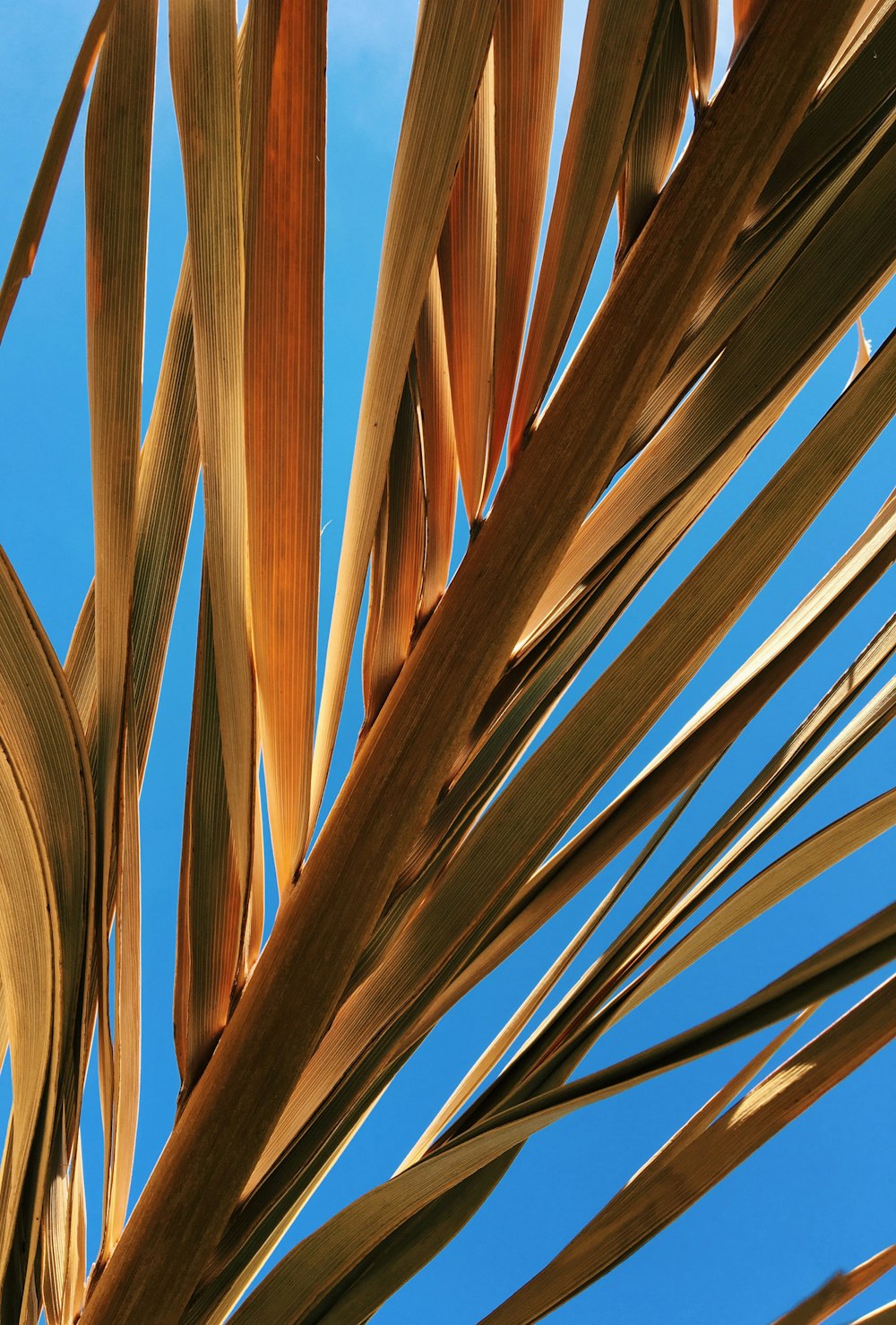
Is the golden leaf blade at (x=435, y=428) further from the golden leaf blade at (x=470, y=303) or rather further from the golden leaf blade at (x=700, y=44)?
the golden leaf blade at (x=700, y=44)

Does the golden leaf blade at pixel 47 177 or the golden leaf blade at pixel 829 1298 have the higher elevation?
the golden leaf blade at pixel 47 177

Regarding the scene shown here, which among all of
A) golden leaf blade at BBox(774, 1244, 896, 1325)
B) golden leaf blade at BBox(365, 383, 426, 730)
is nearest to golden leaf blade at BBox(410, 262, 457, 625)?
golden leaf blade at BBox(365, 383, 426, 730)

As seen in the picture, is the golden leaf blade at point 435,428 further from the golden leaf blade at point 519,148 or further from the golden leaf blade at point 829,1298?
the golden leaf blade at point 829,1298

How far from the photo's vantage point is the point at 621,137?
0.27 m

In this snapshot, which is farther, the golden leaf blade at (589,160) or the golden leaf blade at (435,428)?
the golden leaf blade at (435,428)

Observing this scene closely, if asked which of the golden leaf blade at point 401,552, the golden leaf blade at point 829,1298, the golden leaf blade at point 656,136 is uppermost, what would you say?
the golden leaf blade at point 656,136

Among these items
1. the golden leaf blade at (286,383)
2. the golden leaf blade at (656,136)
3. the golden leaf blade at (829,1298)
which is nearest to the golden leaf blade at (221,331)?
the golden leaf blade at (286,383)

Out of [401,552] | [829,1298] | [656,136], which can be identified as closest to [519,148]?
[656,136]

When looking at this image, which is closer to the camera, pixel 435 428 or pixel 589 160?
pixel 589 160

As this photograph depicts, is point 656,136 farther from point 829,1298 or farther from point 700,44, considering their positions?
point 829,1298

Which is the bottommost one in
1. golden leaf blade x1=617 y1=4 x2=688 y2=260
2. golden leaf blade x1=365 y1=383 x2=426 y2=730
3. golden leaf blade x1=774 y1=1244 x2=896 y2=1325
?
golden leaf blade x1=774 y1=1244 x2=896 y2=1325

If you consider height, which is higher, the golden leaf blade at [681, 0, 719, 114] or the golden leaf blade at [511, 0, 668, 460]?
the golden leaf blade at [681, 0, 719, 114]

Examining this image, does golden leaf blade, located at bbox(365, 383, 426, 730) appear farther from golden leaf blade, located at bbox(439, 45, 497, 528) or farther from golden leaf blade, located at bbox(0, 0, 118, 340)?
golden leaf blade, located at bbox(0, 0, 118, 340)

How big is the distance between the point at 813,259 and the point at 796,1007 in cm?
23
